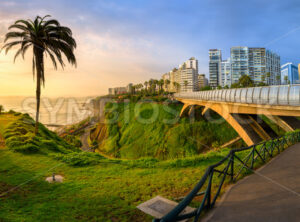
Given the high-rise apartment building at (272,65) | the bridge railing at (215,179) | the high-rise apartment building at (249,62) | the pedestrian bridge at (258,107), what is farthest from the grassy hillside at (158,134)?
the high-rise apartment building at (272,65)

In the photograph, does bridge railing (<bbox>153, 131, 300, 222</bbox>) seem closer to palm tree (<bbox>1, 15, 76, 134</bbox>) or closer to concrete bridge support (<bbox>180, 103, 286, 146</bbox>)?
concrete bridge support (<bbox>180, 103, 286, 146</bbox>)

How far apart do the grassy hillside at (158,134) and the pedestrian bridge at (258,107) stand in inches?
632

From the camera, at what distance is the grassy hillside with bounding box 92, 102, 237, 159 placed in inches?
1331

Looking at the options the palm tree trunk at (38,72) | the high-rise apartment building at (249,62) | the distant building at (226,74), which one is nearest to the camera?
the palm tree trunk at (38,72)

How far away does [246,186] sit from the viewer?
5020mm

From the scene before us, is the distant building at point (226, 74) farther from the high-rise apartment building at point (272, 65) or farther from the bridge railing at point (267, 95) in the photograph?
the bridge railing at point (267, 95)

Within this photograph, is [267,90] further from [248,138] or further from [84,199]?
[84,199]

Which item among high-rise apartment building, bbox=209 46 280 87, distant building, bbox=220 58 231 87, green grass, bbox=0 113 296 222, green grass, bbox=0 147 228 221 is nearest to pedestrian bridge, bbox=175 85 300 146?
green grass, bbox=0 113 296 222

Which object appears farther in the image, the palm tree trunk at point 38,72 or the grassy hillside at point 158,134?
the grassy hillside at point 158,134

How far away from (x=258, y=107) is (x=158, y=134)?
90.9 feet

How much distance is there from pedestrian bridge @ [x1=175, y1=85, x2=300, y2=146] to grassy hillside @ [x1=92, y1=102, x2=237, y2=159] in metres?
16.1

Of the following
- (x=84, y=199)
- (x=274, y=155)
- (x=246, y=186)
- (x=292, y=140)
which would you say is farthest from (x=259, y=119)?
(x=84, y=199)

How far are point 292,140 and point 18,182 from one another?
15482mm

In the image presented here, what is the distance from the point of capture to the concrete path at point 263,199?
3467mm
